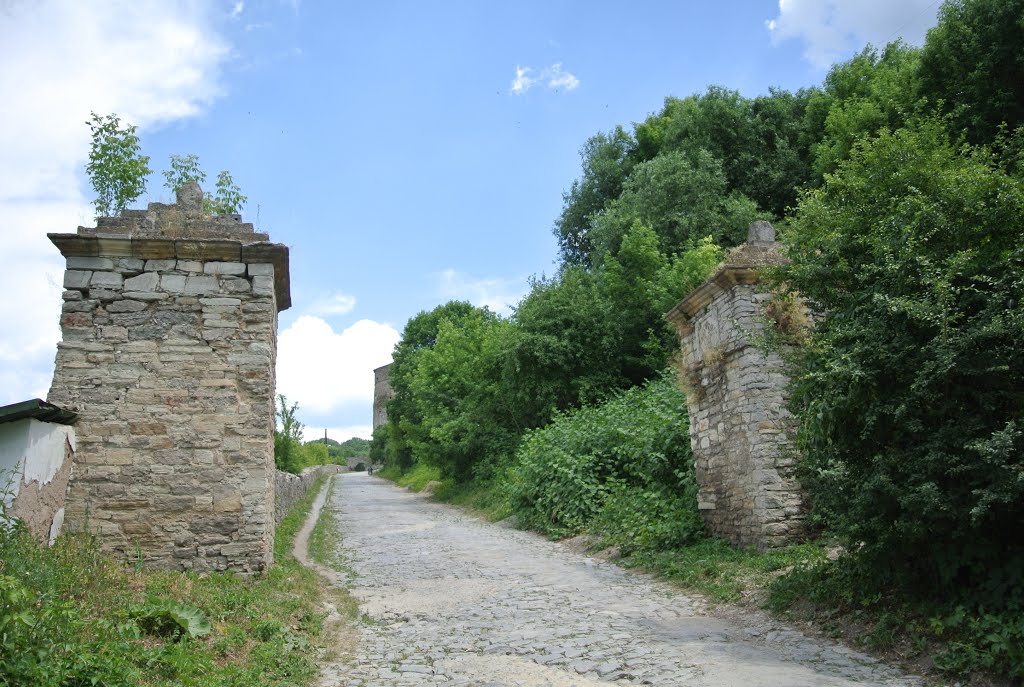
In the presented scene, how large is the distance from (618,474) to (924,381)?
8.62 m

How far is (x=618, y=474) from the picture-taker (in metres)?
13.4

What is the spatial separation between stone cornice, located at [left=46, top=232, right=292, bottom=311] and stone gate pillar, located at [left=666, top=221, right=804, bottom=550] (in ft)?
17.3

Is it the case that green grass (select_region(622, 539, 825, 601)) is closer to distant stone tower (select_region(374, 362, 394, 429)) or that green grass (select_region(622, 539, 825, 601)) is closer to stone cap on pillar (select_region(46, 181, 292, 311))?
→ stone cap on pillar (select_region(46, 181, 292, 311))

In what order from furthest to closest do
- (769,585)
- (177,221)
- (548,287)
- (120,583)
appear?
(548,287) → (177,221) → (769,585) → (120,583)

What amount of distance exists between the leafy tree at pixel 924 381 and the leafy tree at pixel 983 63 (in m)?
11.4

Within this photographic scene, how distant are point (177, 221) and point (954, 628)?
7997 millimetres

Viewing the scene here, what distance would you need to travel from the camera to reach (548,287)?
20734 mm

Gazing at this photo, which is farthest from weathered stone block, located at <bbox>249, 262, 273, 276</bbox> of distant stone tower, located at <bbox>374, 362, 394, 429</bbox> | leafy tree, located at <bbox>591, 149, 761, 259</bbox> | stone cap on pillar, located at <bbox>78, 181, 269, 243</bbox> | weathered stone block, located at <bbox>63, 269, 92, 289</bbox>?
distant stone tower, located at <bbox>374, 362, 394, 429</bbox>

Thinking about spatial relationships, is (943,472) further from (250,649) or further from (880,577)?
(250,649)

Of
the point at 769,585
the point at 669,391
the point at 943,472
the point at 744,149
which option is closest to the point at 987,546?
the point at 943,472

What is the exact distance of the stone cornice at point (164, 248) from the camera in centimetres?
A: 745

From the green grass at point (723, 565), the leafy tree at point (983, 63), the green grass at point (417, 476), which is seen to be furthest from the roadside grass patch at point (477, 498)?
the leafy tree at point (983, 63)

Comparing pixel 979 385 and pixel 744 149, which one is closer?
pixel 979 385

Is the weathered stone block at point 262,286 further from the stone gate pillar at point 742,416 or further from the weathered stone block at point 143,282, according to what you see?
the stone gate pillar at point 742,416
